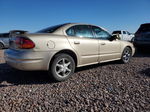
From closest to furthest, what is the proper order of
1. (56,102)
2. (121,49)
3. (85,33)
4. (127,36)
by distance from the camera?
(56,102), (85,33), (121,49), (127,36)

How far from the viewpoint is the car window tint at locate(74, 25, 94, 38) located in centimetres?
363

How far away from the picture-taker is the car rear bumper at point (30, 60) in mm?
2823

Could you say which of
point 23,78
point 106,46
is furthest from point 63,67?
point 106,46

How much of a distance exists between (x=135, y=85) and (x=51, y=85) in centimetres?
192

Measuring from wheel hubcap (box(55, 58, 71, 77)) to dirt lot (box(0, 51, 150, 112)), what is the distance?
22cm

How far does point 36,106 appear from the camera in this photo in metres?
2.18

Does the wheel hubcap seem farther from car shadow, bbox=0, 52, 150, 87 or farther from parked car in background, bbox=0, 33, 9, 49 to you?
parked car in background, bbox=0, 33, 9, 49

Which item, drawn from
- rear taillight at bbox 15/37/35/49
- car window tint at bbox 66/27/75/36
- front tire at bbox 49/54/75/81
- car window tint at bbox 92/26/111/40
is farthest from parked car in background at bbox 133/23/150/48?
rear taillight at bbox 15/37/35/49

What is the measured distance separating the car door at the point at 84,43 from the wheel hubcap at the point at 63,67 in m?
0.40

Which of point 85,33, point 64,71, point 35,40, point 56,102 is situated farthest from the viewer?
point 85,33

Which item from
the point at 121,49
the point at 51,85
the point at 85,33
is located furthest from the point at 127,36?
the point at 51,85

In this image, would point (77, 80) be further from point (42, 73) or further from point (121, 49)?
point (121, 49)

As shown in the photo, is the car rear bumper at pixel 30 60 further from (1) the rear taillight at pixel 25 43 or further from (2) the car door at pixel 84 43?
(2) the car door at pixel 84 43

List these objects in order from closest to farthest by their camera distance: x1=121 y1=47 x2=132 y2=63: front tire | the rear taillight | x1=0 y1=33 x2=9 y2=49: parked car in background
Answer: the rear taillight < x1=121 y1=47 x2=132 y2=63: front tire < x1=0 y1=33 x2=9 y2=49: parked car in background
